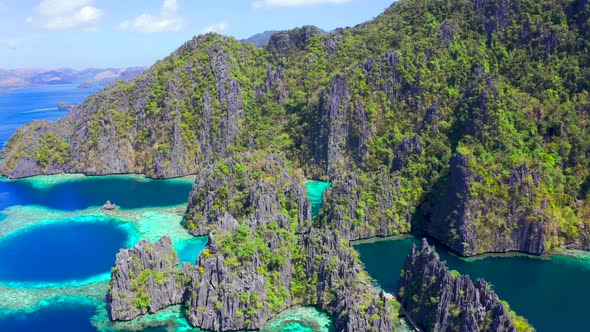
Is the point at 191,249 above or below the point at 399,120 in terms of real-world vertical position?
below

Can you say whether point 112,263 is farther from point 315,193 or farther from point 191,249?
point 315,193

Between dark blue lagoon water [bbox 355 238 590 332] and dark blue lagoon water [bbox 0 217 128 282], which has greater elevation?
dark blue lagoon water [bbox 0 217 128 282]

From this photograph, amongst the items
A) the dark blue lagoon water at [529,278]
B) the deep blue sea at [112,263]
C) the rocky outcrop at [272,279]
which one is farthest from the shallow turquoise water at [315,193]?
→ the rocky outcrop at [272,279]

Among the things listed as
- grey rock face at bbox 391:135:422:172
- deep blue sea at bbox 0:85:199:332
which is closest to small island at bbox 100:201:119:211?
deep blue sea at bbox 0:85:199:332

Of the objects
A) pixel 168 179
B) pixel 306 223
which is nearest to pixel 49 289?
pixel 306 223

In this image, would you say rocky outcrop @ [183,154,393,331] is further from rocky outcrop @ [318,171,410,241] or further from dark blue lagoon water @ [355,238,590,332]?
rocky outcrop @ [318,171,410,241]

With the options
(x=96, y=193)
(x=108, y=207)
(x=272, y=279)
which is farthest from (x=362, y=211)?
(x=96, y=193)

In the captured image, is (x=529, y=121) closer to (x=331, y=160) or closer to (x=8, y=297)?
(x=331, y=160)
